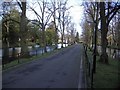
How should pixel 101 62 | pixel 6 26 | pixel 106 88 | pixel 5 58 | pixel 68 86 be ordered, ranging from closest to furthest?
pixel 106 88
pixel 68 86
pixel 101 62
pixel 5 58
pixel 6 26

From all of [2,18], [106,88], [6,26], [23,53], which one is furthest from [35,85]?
[6,26]

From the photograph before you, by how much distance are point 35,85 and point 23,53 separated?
19.1 metres

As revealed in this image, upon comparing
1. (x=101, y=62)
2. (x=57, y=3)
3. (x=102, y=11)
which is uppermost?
(x=57, y=3)

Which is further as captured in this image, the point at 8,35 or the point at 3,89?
the point at 8,35

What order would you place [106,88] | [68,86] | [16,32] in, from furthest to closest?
1. [16,32]
2. [68,86]
3. [106,88]

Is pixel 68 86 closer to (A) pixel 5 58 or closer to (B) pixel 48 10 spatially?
(A) pixel 5 58

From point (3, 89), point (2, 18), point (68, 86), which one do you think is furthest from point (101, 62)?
point (2, 18)

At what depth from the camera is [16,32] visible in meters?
69.5

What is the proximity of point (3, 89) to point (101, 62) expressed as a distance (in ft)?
51.9

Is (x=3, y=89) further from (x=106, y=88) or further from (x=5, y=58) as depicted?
(x=5, y=58)

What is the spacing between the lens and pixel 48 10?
2101 inches

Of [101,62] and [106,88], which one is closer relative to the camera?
[106,88]

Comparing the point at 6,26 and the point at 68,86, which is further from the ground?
the point at 6,26

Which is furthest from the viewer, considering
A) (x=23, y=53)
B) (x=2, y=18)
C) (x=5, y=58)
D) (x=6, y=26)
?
(x=6, y=26)
